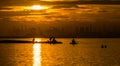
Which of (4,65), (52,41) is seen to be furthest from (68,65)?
(52,41)

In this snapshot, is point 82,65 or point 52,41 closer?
point 82,65

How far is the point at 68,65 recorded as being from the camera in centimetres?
6819

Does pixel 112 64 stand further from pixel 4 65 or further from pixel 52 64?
pixel 4 65

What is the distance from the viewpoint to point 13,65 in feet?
226

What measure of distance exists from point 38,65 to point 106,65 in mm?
11013

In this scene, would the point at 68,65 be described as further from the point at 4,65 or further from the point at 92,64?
the point at 4,65

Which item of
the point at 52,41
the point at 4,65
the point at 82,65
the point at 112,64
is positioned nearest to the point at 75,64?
the point at 82,65

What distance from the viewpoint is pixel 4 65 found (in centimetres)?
6938

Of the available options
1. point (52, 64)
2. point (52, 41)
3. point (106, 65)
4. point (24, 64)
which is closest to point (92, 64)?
point (106, 65)

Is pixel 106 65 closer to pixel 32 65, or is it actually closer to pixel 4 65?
pixel 32 65

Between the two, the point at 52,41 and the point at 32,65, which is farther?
the point at 52,41

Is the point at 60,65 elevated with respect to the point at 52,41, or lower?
elevated

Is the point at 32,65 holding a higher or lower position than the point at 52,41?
higher

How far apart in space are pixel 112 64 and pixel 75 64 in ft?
20.7
